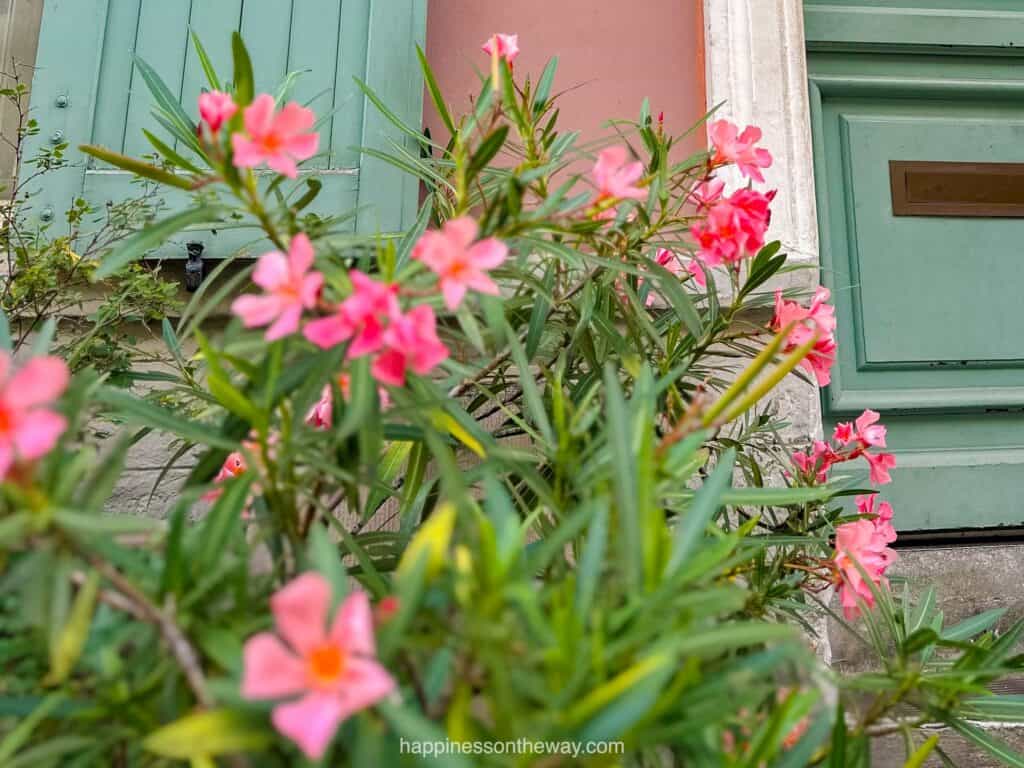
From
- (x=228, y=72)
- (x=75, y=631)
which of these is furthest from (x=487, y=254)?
(x=228, y=72)

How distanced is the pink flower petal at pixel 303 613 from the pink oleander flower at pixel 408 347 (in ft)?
0.68

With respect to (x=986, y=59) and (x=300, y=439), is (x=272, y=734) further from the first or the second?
(x=986, y=59)

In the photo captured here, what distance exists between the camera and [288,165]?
62 centimetres

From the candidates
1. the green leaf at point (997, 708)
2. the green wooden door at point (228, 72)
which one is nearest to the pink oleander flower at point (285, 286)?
the green leaf at point (997, 708)

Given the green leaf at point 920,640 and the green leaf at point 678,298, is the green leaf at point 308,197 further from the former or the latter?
the green leaf at point 920,640

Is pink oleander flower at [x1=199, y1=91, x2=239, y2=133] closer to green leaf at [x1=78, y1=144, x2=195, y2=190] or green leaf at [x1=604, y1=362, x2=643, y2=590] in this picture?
green leaf at [x1=78, y1=144, x2=195, y2=190]

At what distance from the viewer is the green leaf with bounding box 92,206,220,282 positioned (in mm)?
638

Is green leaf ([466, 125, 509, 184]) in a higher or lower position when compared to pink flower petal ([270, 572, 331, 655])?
higher

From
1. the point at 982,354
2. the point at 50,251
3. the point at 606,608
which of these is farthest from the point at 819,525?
the point at 50,251

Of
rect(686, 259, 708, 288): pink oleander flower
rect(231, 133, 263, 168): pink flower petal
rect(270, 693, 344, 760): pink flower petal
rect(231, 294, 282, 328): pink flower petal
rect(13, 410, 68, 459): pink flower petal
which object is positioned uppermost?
rect(686, 259, 708, 288): pink oleander flower

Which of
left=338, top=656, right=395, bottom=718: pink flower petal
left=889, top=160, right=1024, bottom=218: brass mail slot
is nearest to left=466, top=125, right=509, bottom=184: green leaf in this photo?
left=338, top=656, right=395, bottom=718: pink flower petal

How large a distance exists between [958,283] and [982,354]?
192 millimetres

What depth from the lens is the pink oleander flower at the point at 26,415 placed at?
0.39 m

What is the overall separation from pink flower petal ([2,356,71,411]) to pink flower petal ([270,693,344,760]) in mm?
201
